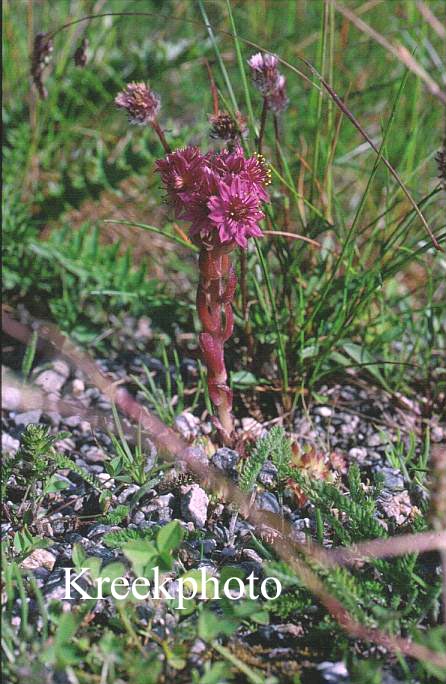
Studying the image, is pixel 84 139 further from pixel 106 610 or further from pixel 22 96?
pixel 106 610

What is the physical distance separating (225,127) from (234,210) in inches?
13.8

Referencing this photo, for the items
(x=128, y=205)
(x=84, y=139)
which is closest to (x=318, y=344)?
(x=128, y=205)

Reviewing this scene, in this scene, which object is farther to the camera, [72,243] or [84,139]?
[84,139]

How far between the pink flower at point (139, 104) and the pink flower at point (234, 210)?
1.20 ft

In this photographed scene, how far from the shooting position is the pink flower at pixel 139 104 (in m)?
1.66

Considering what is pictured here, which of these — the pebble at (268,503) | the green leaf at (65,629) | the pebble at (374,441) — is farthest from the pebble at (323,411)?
the green leaf at (65,629)

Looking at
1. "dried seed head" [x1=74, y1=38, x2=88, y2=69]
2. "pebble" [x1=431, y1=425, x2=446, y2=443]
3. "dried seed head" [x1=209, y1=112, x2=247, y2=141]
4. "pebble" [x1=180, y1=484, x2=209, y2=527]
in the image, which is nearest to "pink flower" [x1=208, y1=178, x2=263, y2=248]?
"dried seed head" [x1=209, y1=112, x2=247, y2=141]

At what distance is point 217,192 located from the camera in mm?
1438

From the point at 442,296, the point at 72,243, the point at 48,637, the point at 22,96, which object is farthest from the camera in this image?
the point at 22,96

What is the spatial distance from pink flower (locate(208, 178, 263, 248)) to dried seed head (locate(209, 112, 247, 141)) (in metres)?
0.29

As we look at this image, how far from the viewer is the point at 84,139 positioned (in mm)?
2877

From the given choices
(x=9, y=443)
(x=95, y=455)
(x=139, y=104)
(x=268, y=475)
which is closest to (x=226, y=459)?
(x=268, y=475)

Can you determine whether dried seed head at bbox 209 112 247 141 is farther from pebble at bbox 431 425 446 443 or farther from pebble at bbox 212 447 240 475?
pebble at bbox 431 425 446 443

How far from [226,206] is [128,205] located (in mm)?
1486
